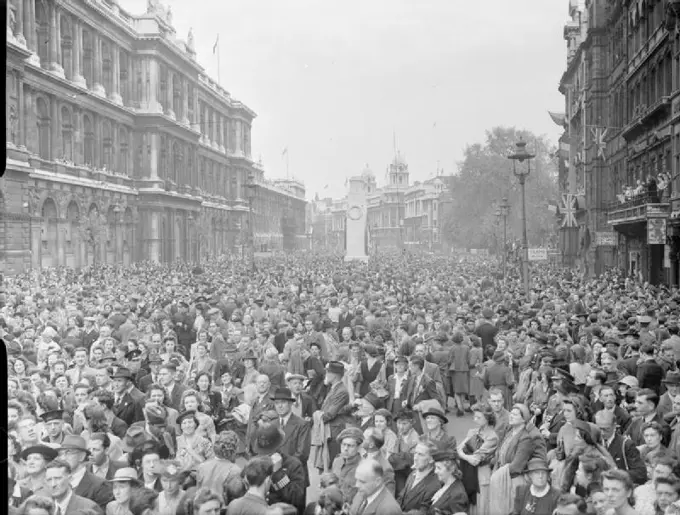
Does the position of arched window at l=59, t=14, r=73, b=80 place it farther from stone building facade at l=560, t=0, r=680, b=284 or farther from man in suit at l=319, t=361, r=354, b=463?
man in suit at l=319, t=361, r=354, b=463

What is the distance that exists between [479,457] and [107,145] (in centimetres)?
3292

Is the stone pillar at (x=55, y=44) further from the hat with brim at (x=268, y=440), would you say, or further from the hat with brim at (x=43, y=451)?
the hat with brim at (x=43, y=451)

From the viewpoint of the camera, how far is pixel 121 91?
3981 centimetres

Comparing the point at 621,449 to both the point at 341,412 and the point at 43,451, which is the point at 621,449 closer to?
the point at 341,412

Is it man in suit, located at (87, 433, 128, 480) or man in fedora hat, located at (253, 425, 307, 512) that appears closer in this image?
man in fedora hat, located at (253, 425, 307, 512)

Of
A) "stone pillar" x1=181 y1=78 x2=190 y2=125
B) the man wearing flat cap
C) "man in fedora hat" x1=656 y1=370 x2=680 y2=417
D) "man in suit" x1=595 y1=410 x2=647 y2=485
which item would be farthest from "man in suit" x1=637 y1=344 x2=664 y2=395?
"stone pillar" x1=181 y1=78 x2=190 y2=125

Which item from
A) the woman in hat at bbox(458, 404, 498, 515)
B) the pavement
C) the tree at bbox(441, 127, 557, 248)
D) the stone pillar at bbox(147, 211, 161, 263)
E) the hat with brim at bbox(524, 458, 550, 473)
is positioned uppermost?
the tree at bbox(441, 127, 557, 248)

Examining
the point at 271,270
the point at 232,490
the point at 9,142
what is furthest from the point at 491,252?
the point at 232,490

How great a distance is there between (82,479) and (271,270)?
33435mm

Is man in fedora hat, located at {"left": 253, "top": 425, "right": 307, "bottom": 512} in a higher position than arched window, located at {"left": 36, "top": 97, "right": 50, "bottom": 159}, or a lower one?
lower

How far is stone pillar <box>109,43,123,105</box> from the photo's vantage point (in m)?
38.6

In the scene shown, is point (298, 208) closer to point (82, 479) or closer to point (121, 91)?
point (121, 91)

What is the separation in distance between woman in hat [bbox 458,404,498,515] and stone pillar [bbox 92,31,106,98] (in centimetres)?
3127

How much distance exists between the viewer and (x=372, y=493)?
703 cm
